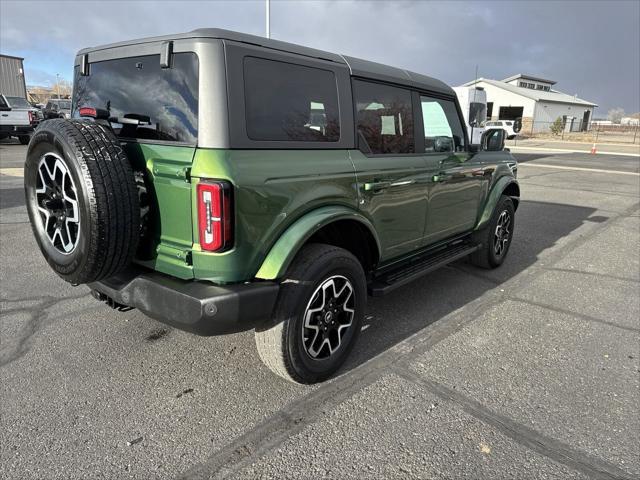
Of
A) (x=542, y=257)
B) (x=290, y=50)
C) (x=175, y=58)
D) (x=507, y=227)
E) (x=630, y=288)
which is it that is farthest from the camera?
(x=542, y=257)

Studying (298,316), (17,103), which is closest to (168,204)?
(298,316)

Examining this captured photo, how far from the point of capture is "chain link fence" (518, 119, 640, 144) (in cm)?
4406

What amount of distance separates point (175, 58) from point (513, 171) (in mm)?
4268

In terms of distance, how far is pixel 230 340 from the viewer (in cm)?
341

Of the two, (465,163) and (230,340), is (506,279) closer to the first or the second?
(465,163)

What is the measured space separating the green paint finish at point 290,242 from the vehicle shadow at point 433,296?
1.01m

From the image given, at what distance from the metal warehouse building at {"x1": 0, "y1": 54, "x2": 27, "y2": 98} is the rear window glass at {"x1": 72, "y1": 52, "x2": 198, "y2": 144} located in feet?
100

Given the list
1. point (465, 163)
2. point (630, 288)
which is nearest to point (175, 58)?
point (465, 163)

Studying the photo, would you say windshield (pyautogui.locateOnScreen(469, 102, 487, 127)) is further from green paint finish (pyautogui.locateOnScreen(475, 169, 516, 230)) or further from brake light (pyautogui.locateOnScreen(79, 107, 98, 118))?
brake light (pyautogui.locateOnScreen(79, 107, 98, 118))

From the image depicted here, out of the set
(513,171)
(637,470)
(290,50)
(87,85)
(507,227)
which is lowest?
(637,470)

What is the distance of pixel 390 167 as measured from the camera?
3318 mm

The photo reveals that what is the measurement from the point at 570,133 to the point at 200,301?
60.8 m

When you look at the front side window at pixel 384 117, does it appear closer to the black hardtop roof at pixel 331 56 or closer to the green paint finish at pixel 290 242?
the black hardtop roof at pixel 331 56

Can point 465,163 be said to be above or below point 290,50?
below
